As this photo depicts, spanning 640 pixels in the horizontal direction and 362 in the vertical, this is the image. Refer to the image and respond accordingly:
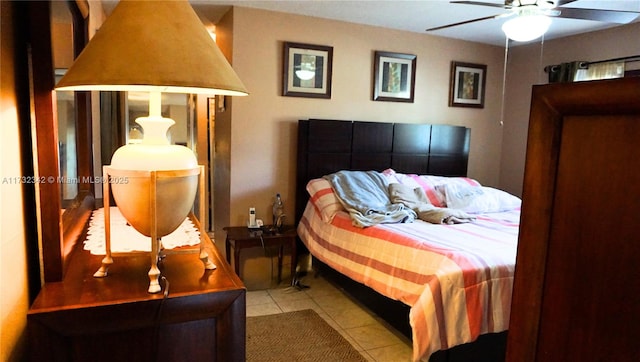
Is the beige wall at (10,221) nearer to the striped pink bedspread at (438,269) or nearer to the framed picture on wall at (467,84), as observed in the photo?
the striped pink bedspread at (438,269)

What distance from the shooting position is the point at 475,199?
12.1ft

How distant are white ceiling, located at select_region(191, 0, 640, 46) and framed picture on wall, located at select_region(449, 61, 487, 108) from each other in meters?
0.47

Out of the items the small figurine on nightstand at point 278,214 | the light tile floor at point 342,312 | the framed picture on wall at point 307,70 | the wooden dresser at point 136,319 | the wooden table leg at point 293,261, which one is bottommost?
the light tile floor at point 342,312

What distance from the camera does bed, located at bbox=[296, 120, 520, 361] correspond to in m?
2.15

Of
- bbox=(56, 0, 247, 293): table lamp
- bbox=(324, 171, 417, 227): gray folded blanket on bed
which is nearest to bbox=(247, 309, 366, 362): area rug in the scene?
bbox=(324, 171, 417, 227): gray folded blanket on bed

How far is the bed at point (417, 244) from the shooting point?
7.07 feet

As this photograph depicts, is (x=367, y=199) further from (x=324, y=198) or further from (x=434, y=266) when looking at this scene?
(x=434, y=266)

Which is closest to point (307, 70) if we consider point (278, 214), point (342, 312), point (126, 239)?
point (278, 214)

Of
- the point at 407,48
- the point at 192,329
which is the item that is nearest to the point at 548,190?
the point at 192,329

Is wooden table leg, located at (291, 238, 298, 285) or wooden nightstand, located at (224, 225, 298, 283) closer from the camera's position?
wooden nightstand, located at (224, 225, 298, 283)

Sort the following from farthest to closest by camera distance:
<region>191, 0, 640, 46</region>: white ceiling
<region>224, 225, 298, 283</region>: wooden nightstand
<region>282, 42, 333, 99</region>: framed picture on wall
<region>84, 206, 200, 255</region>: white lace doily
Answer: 1. <region>282, 42, 333, 99</region>: framed picture on wall
2. <region>224, 225, 298, 283</region>: wooden nightstand
3. <region>191, 0, 640, 46</region>: white ceiling
4. <region>84, 206, 200, 255</region>: white lace doily

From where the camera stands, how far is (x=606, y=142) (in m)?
0.52

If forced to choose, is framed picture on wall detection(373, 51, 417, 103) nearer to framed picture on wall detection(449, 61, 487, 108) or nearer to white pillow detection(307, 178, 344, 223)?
framed picture on wall detection(449, 61, 487, 108)

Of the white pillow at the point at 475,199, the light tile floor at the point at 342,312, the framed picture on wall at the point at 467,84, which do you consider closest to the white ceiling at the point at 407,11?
the framed picture on wall at the point at 467,84
